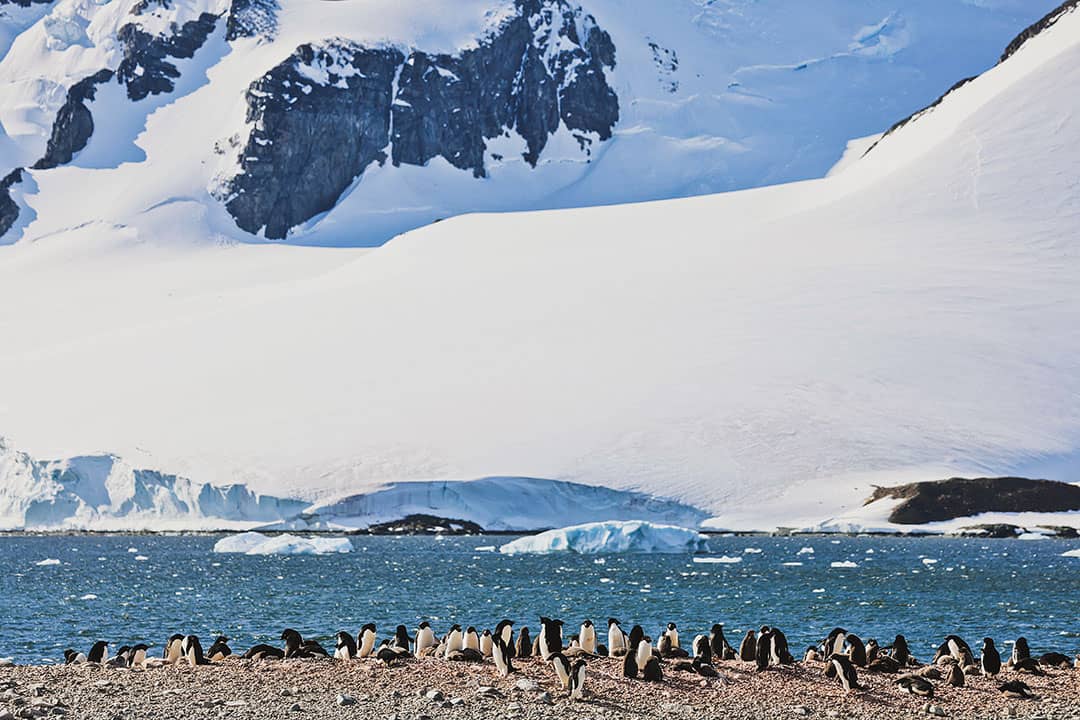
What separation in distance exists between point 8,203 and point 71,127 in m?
12.8

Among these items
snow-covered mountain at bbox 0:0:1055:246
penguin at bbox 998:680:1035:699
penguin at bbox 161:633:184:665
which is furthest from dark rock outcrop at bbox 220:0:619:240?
penguin at bbox 998:680:1035:699

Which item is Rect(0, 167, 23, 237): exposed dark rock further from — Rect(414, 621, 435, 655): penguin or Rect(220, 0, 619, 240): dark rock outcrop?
Rect(414, 621, 435, 655): penguin


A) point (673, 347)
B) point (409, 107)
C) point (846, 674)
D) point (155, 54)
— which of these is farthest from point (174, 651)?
point (155, 54)

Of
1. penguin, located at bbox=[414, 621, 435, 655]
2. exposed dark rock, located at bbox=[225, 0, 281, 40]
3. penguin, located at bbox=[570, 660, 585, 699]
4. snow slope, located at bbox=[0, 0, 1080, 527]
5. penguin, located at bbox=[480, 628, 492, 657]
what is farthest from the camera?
exposed dark rock, located at bbox=[225, 0, 281, 40]

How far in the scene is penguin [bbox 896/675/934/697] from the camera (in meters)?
19.4

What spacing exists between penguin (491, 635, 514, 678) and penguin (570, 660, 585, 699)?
1464mm

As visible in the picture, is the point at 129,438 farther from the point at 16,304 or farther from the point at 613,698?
the point at 613,698

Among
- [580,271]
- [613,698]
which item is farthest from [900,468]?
[613,698]

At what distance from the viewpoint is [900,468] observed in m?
70.3

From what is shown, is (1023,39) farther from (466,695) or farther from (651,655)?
(466,695)

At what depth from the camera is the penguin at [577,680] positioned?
18.8m

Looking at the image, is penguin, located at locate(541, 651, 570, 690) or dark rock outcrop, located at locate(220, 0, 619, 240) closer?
penguin, located at locate(541, 651, 570, 690)

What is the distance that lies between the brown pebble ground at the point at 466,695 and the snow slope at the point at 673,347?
48150 millimetres

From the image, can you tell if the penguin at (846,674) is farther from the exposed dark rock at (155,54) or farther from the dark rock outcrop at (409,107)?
the exposed dark rock at (155,54)
